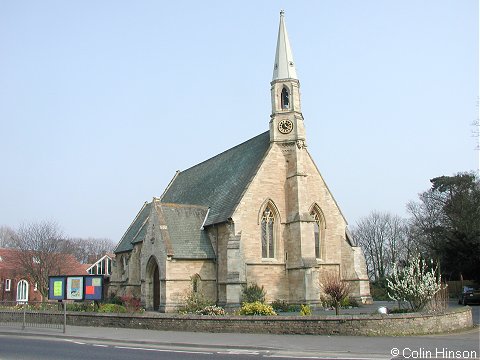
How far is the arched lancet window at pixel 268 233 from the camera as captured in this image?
3278 cm

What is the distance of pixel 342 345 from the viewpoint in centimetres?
1600

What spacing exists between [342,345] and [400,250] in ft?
234

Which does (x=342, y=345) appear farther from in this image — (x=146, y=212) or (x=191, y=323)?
(x=146, y=212)

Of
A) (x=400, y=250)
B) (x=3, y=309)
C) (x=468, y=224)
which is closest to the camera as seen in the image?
(x=3, y=309)

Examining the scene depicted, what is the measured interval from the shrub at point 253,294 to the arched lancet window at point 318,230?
17.4ft

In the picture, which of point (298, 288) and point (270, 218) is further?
point (270, 218)

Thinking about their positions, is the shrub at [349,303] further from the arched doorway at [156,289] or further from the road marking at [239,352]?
the road marking at [239,352]

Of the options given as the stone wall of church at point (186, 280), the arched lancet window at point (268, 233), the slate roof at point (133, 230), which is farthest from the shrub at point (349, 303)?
the slate roof at point (133, 230)

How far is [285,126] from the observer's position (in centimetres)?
3450

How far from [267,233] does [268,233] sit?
0.07m

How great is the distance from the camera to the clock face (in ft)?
113

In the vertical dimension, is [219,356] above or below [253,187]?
below

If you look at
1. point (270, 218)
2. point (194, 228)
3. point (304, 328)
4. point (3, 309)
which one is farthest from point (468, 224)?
point (3, 309)

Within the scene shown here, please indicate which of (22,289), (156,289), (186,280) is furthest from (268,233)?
(22,289)
